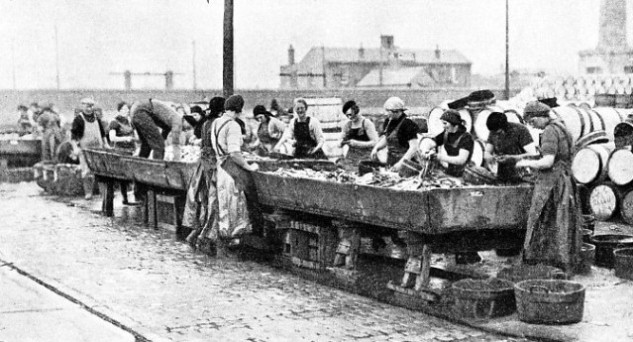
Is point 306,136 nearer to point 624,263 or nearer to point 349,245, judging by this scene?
point 349,245

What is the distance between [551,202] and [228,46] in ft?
23.0

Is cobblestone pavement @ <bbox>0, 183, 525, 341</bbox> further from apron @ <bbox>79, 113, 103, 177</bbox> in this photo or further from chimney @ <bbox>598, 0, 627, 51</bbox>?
chimney @ <bbox>598, 0, 627, 51</bbox>

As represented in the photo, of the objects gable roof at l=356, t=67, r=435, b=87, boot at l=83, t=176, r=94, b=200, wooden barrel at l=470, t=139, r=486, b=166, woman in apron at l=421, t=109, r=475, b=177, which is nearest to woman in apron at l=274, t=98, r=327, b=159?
wooden barrel at l=470, t=139, r=486, b=166

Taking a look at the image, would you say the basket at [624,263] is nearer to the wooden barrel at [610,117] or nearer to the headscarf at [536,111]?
the headscarf at [536,111]

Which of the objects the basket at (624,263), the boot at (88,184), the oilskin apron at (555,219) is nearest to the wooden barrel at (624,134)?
the basket at (624,263)

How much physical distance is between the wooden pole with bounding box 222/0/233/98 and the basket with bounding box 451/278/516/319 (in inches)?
297

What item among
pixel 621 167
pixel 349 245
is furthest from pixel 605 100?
pixel 349 245

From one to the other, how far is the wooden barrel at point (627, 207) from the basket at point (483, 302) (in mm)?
6155

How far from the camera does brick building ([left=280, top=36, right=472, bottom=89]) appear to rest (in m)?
52.8

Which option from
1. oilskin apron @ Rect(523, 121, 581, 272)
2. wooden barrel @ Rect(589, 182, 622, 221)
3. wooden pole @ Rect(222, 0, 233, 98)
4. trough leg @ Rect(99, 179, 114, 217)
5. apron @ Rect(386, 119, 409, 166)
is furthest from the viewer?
trough leg @ Rect(99, 179, 114, 217)

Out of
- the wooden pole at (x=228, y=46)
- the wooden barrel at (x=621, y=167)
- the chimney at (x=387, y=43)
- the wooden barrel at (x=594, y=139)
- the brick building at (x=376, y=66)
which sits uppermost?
the chimney at (x=387, y=43)

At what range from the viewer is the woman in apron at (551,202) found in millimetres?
8844

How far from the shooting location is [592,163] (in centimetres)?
1373

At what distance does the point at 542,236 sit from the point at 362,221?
176cm
